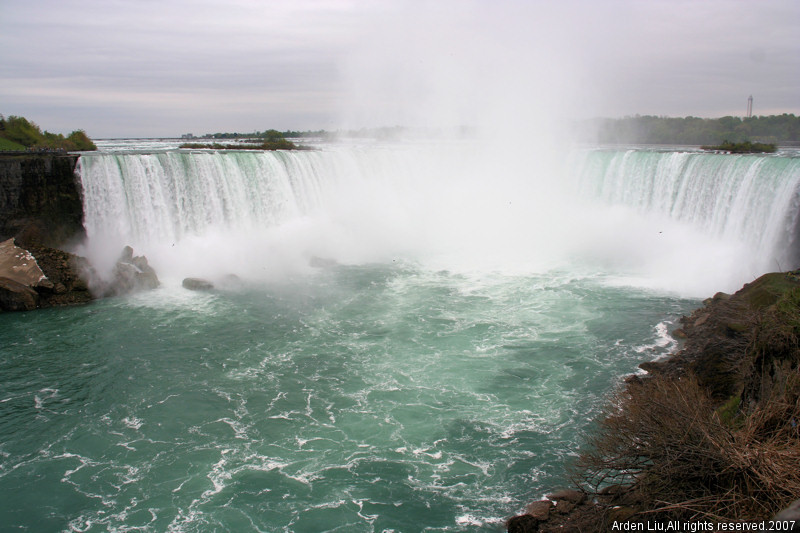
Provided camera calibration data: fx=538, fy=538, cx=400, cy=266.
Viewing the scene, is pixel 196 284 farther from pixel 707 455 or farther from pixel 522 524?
pixel 707 455

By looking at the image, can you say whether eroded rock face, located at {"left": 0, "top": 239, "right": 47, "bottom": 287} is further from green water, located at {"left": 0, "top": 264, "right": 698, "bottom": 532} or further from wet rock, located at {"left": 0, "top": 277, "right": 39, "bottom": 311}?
green water, located at {"left": 0, "top": 264, "right": 698, "bottom": 532}

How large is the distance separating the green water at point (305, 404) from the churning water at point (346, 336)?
5 centimetres

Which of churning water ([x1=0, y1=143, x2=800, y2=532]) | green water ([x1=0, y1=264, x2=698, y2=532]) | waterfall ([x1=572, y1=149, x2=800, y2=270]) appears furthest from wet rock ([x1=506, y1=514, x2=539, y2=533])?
waterfall ([x1=572, y1=149, x2=800, y2=270])

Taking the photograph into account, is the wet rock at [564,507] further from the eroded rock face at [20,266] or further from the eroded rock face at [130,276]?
the eroded rock face at [20,266]

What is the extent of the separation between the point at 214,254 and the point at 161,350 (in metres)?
7.32

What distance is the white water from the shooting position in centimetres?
1712

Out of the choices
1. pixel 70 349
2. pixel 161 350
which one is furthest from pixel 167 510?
pixel 70 349

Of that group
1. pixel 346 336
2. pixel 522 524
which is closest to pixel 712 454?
pixel 522 524

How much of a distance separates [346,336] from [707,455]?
358 inches

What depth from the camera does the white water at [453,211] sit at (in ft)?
56.2

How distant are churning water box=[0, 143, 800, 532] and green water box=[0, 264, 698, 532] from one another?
5 cm

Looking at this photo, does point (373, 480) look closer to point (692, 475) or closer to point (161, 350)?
point (692, 475)

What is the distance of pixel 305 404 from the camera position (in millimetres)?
9688

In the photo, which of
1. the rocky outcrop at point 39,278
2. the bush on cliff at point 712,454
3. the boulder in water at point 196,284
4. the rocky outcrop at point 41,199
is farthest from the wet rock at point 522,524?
the rocky outcrop at point 41,199
